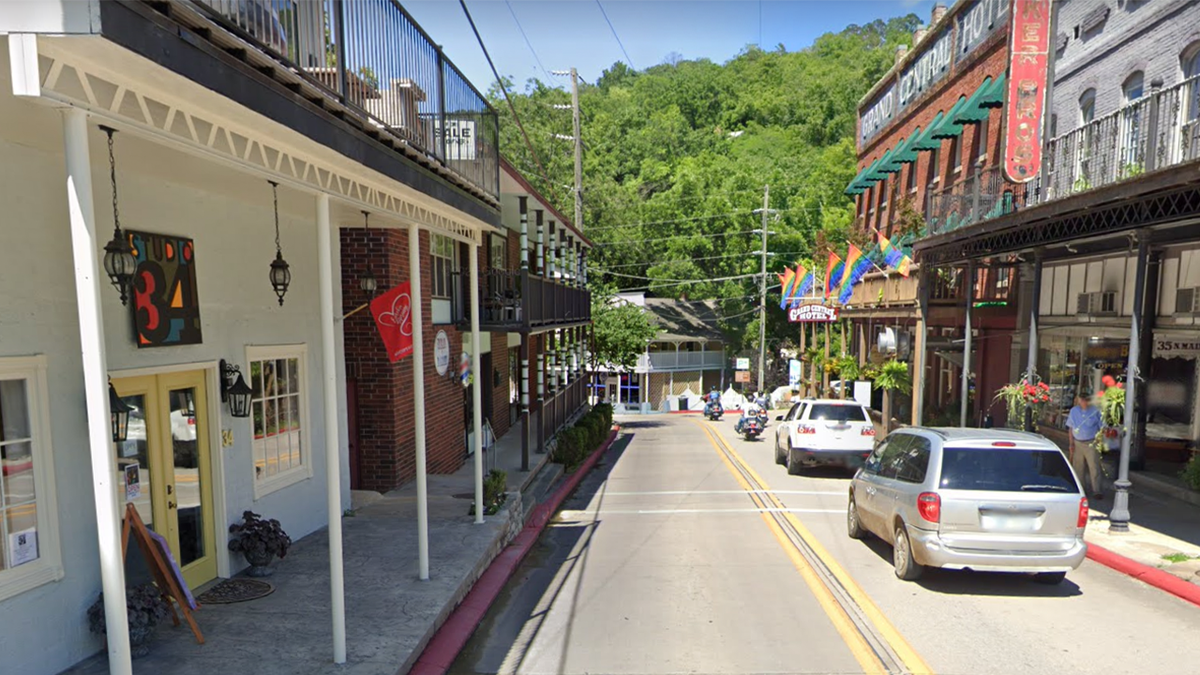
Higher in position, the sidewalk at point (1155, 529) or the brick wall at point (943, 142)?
the brick wall at point (943, 142)

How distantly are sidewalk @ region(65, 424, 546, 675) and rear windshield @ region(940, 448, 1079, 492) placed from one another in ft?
16.3

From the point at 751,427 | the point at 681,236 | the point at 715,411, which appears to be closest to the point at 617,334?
the point at 715,411

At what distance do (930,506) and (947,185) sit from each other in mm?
17127

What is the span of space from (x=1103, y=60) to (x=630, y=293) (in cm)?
3219

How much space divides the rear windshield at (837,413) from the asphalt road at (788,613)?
14.6ft

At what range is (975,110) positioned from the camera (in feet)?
57.3

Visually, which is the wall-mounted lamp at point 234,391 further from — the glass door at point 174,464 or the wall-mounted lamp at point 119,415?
the wall-mounted lamp at point 119,415

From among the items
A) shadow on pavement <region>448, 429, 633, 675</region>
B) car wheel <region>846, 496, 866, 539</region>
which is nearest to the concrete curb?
shadow on pavement <region>448, 429, 633, 675</region>

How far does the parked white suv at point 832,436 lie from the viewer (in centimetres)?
1457

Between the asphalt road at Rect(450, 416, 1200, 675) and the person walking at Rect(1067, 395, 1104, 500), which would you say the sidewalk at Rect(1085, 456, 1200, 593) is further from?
the asphalt road at Rect(450, 416, 1200, 675)

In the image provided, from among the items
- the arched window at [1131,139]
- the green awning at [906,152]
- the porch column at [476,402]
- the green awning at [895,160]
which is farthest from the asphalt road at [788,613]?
the green awning at [895,160]

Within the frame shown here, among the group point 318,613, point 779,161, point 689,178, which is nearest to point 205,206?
point 318,613

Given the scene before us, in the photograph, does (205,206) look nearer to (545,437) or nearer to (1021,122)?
(545,437)

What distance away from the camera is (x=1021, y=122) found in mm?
14422
